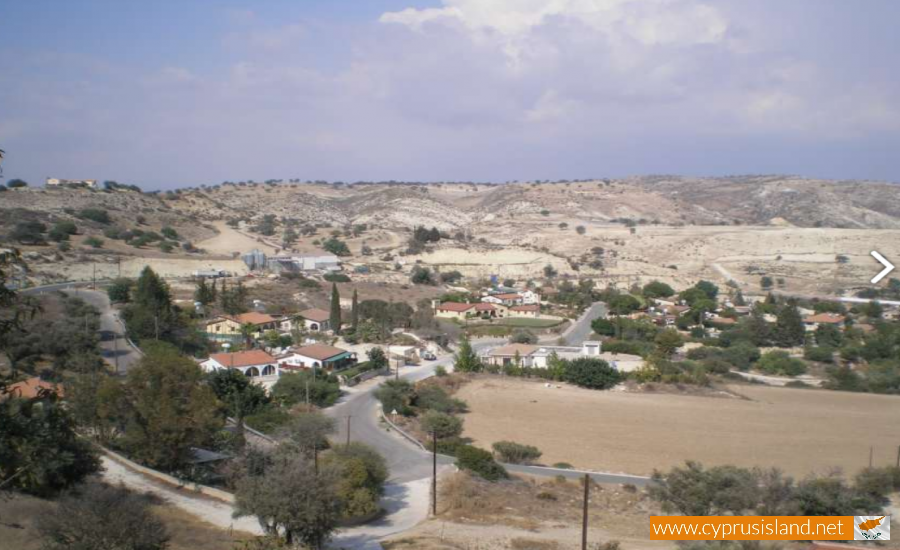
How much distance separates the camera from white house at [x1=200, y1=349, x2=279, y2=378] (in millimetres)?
29703

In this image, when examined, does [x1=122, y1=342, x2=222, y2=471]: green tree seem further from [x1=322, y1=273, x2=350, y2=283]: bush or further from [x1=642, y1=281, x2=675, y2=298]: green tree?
[x1=642, y1=281, x2=675, y2=298]: green tree

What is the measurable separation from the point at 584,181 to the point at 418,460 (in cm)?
13139

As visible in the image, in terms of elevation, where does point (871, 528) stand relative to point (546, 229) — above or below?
below

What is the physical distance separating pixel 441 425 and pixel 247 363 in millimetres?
11130

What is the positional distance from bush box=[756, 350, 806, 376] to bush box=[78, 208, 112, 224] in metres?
55.4

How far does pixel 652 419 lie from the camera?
26719 mm

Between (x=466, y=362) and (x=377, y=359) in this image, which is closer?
(x=377, y=359)

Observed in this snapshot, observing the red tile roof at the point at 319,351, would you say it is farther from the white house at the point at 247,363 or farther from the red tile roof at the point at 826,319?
the red tile roof at the point at 826,319

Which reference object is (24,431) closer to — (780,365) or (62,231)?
(780,365)

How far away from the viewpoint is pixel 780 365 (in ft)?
121

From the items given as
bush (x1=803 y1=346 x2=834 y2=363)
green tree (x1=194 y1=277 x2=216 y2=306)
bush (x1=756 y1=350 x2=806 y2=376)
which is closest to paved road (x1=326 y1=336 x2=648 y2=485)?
green tree (x1=194 y1=277 x2=216 y2=306)

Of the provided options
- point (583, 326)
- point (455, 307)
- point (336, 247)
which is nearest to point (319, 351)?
point (455, 307)

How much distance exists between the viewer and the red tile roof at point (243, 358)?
29844mm

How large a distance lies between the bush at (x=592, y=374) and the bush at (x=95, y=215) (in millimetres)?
48452
